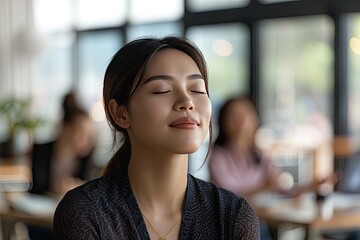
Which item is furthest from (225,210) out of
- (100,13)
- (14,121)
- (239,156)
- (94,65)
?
(14,121)

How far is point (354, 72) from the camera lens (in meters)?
6.11

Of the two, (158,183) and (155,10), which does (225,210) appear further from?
(155,10)

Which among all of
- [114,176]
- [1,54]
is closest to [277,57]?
[1,54]

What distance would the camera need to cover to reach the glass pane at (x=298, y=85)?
248 inches

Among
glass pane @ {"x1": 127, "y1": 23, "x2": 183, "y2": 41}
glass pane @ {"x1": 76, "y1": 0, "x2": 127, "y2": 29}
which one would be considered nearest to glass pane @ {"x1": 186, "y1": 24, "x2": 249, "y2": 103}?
glass pane @ {"x1": 127, "y1": 23, "x2": 183, "y2": 41}

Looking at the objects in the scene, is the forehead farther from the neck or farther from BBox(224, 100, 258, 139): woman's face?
BBox(224, 100, 258, 139): woman's face

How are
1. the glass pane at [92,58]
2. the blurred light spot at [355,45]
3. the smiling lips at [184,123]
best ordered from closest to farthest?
the smiling lips at [184,123], the blurred light spot at [355,45], the glass pane at [92,58]

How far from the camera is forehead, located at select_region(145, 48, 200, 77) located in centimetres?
130

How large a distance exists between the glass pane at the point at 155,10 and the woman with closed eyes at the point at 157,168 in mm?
6259

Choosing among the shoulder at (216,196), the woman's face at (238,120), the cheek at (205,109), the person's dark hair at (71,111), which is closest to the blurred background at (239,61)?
the person's dark hair at (71,111)

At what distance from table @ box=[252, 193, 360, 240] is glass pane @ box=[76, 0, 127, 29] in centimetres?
481

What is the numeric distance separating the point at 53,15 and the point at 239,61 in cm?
323

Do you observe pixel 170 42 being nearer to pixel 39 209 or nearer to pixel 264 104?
pixel 39 209

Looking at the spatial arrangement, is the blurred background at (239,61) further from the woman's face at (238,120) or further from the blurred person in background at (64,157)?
the woman's face at (238,120)
